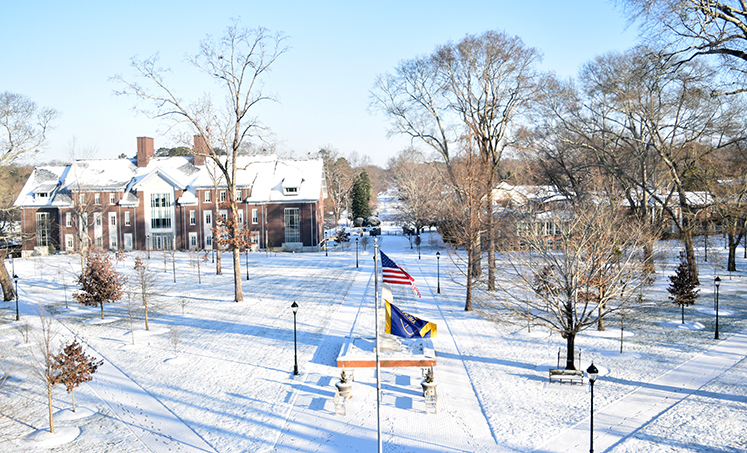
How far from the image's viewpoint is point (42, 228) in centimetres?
5388

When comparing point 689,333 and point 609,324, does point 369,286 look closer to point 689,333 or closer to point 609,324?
point 609,324


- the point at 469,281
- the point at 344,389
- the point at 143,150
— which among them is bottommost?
the point at 344,389

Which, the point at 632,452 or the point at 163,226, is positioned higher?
the point at 163,226

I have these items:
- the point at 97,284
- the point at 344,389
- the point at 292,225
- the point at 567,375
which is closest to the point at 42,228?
the point at 292,225

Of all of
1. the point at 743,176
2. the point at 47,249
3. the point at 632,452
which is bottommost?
the point at 632,452

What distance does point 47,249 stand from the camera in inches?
2045

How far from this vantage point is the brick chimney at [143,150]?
5691cm

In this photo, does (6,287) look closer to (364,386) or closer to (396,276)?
(364,386)

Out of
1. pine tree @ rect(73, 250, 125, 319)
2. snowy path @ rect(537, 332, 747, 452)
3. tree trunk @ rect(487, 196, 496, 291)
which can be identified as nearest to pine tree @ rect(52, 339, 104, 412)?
pine tree @ rect(73, 250, 125, 319)

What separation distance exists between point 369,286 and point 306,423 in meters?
18.3

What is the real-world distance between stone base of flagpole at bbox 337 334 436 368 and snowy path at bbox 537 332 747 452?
5.55 metres

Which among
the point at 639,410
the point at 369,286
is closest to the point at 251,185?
the point at 369,286

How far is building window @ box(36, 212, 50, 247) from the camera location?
177 ft

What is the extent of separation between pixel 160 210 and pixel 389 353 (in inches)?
1732
